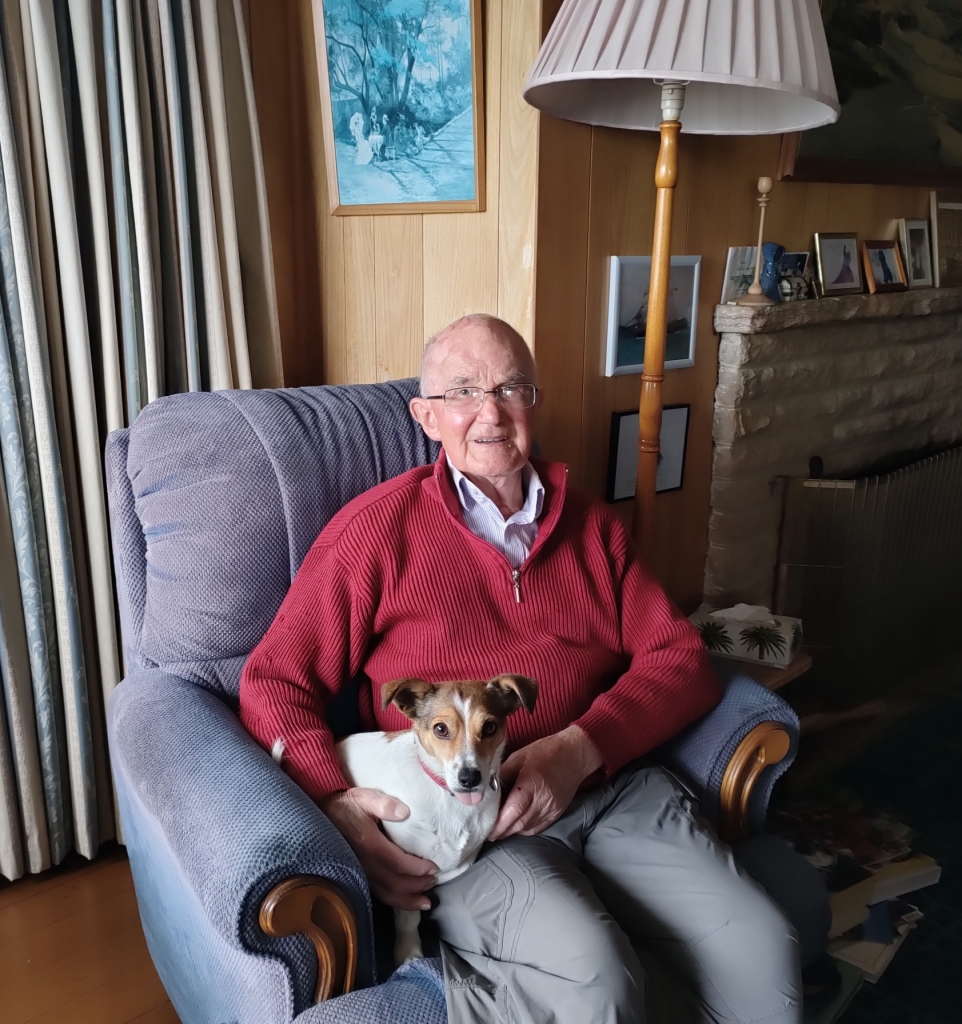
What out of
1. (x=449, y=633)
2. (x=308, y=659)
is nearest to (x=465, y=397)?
(x=449, y=633)

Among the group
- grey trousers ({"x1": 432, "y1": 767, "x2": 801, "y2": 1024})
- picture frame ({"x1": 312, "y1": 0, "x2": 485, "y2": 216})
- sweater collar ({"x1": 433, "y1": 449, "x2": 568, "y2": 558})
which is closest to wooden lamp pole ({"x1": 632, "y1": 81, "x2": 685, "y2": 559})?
sweater collar ({"x1": 433, "y1": 449, "x2": 568, "y2": 558})

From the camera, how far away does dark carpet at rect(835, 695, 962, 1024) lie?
1.72 m

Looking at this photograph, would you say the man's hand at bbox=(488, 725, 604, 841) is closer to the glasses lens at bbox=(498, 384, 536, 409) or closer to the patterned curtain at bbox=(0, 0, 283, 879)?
the glasses lens at bbox=(498, 384, 536, 409)

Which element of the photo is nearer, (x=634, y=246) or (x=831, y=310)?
(x=634, y=246)

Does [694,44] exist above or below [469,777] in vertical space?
above

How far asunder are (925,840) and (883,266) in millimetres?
1528

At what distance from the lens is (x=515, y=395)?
4.70 ft

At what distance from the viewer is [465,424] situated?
1431 mm

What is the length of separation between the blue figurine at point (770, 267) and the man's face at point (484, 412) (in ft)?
3.08

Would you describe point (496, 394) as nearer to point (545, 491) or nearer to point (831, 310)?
point (545, 491)

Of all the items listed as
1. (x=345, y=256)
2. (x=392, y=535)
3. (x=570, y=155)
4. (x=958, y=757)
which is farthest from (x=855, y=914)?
(x=345, y=256)

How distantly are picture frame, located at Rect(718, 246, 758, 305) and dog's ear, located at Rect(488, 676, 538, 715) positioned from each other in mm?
1283

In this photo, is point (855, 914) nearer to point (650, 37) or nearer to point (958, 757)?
point (958, 757)

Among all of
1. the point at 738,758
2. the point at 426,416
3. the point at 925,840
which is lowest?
the point at 925,840
